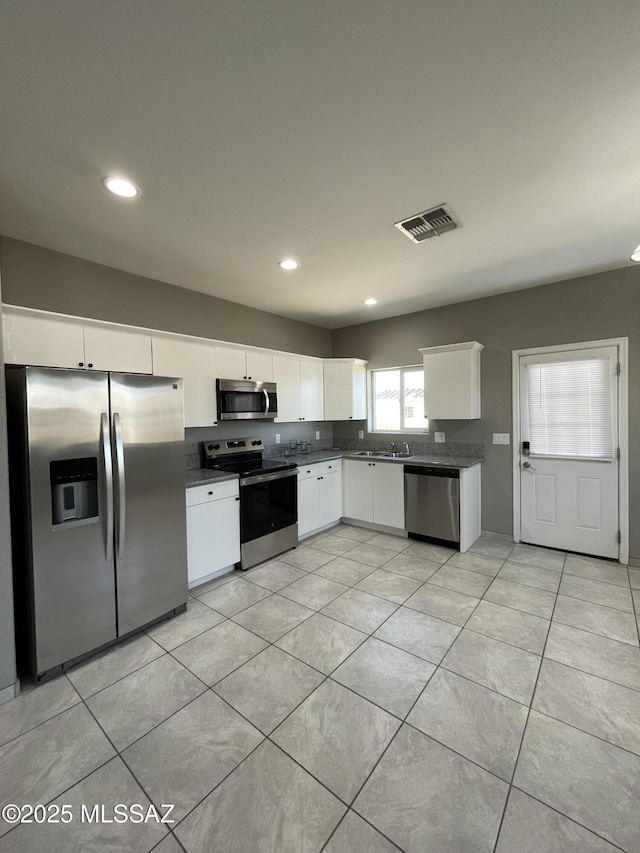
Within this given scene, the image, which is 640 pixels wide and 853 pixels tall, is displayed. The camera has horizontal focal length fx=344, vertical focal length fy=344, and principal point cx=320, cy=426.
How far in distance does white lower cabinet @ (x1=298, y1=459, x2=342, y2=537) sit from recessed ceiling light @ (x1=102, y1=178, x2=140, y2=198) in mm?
2811

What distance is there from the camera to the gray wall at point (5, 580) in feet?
6.03

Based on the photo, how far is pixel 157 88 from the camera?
1.35 meters

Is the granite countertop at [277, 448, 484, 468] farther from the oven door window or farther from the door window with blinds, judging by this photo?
the door window with blinds

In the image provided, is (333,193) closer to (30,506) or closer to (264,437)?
(30,506)

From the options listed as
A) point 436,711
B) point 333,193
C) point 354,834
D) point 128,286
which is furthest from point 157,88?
point 436,711

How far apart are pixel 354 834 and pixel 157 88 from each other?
287 cm

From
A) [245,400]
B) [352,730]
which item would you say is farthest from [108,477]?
[352,730]

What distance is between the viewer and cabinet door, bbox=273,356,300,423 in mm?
4188

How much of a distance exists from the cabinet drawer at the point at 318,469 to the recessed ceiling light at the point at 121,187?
109 inches

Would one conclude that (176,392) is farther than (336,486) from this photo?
No

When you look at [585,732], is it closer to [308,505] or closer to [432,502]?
[432,502]

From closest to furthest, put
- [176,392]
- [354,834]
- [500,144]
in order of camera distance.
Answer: [354,834] < [500,144] < [176,392]

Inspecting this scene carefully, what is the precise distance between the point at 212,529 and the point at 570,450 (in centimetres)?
365

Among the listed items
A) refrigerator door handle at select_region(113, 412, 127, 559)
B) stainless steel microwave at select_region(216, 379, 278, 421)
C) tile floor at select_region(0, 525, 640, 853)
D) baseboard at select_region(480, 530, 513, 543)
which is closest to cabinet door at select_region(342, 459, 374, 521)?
stainless steel microwave at select_region(216, 379, 278, 421)
